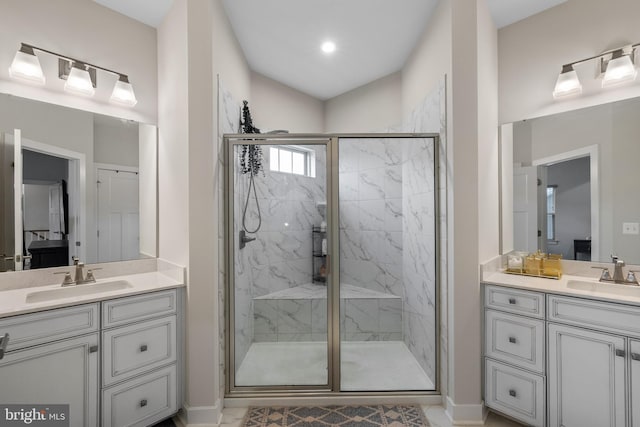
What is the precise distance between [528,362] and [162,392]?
224cm

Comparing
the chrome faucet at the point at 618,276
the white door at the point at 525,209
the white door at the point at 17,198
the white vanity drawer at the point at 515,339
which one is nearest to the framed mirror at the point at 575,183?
the white door at the point at 525,209

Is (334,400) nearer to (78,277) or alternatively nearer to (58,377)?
(58,377)

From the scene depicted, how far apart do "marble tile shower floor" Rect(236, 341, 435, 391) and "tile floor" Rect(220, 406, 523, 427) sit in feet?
0.51

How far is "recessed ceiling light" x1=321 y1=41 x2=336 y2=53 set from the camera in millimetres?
A: 2611

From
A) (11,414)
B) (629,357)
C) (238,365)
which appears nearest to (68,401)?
(11,414)

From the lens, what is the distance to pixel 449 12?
195 centimetres

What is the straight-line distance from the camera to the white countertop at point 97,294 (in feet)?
4.52

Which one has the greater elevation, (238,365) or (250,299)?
(250,299)

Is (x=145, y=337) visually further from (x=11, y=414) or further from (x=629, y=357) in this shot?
(x=629, y=357)

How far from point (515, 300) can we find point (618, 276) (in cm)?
64

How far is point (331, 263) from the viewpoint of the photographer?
223 cm

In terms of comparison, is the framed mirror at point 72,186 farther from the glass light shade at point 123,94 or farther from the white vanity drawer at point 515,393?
the white vanity drawer at point 515,393

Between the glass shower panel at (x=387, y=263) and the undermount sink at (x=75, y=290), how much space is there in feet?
5.06

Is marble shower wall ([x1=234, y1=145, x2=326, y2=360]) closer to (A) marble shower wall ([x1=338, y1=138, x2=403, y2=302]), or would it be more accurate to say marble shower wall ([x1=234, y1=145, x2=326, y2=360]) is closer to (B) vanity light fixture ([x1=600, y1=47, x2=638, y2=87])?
(A) marble shower wall ([x1=338, y1=138, x2=403, y2=302])
